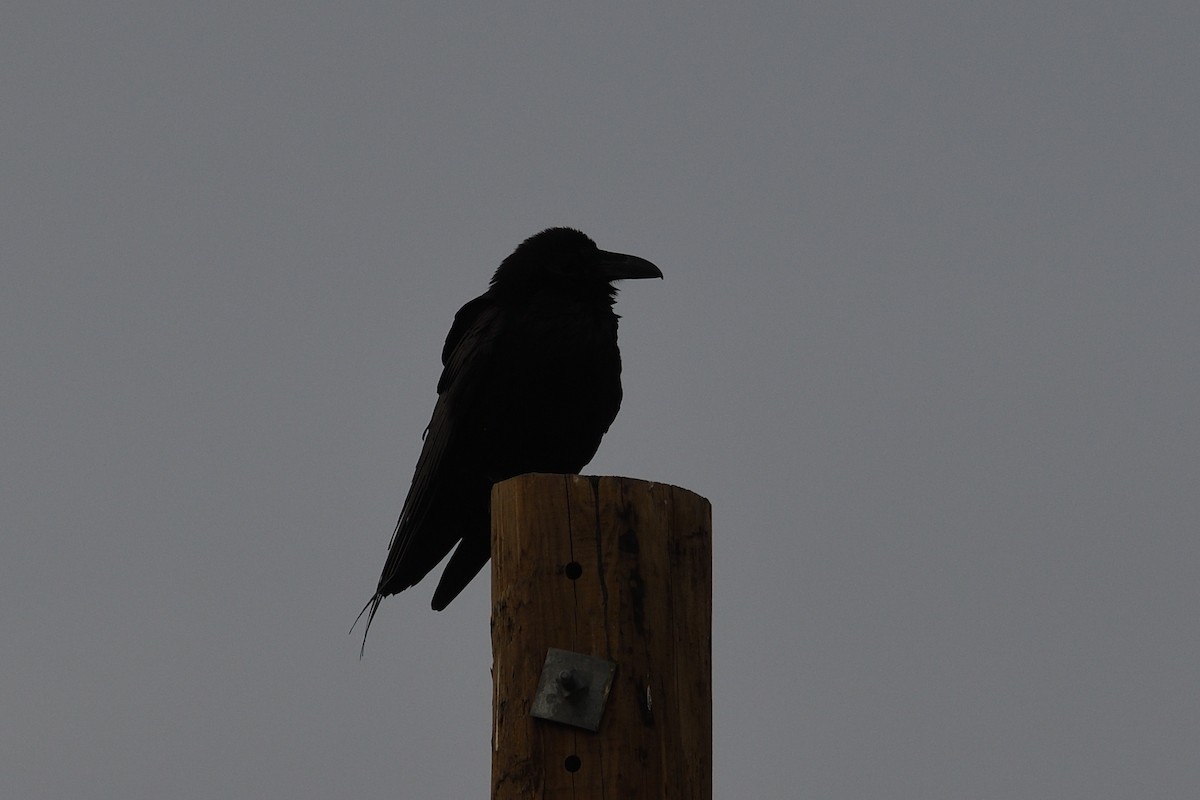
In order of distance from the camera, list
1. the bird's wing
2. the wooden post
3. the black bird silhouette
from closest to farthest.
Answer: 1. the wooden post
2. the bird's wing
3. the black bird silhouette

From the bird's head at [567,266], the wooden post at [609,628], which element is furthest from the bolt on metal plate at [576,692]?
the bird's head at [567,266]

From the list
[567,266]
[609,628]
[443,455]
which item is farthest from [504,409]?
[609,628]

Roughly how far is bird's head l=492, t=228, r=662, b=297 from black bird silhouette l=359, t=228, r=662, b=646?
0.04ft

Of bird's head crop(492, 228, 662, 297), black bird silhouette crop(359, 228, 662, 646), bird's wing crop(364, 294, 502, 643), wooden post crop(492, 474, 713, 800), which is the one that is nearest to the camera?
wooden post crop(492, 474, 713, 800)

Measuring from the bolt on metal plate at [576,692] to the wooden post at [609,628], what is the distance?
2cm

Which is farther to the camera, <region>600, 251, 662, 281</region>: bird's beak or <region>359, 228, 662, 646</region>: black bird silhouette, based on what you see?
<region>600, 251, 662, 281</region>: bird's beak

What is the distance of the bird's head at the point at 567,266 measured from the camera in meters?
5.83

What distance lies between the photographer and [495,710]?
3.00 meters

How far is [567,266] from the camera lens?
19.4ft

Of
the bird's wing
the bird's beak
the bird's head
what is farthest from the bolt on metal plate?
the bird's beak

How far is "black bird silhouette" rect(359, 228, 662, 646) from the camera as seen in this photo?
216 inches

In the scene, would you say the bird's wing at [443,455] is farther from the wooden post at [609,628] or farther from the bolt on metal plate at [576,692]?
the bolt on metal plate at [576,692]

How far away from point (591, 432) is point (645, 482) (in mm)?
2604

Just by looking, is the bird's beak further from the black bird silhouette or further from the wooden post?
the wooden post
